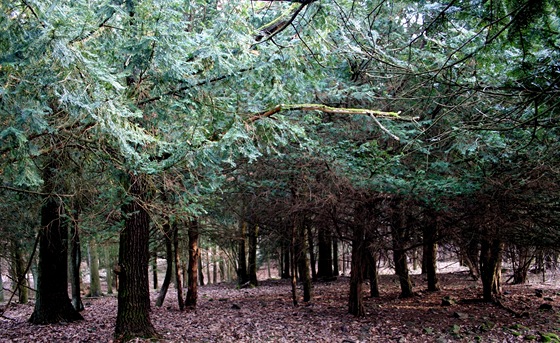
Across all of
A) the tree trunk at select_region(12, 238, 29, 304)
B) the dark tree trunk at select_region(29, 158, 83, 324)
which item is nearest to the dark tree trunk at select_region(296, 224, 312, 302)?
the dark tree trunk at select_region(29, 158, 83, 324)

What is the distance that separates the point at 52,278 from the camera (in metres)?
9.74

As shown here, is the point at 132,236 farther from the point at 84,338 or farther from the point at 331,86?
the point at 331,86

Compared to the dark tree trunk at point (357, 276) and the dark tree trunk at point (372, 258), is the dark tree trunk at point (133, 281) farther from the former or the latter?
the dark tree trunk at point (372, 258)

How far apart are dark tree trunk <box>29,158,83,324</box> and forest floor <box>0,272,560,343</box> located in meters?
0.33

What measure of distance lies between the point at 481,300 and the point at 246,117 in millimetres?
9117

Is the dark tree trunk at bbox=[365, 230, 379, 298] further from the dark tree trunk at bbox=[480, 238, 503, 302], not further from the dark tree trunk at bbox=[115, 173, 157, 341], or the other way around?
the dark tree trunk at bbox=[115, 173, 157, 341]

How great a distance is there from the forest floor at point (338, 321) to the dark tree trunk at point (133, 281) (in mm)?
614

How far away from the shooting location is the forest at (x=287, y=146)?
152 inches

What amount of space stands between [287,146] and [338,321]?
4.30 metres

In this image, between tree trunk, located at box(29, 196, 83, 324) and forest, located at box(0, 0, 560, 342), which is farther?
tree trunk, located at box(29, 196, 83, 324)

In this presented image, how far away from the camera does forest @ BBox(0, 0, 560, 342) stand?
387 centimetres

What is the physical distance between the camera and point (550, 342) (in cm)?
774

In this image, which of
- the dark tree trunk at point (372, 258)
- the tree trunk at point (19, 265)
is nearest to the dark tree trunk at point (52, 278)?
the tree trunk at point (19, 265)

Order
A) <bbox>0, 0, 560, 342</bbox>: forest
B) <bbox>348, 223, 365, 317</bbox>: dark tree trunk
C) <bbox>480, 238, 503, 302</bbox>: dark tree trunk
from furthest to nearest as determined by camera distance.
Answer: <bbox>480, 238, 503, 302</bbox>: dark tree trunk
<bbox>348, 223, 365, 317</bbox>: dark tree trunk
<bbox>0, 0, 560, 342</bbox>: forest
